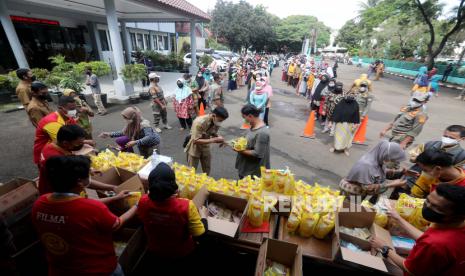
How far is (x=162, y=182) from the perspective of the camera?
5.97 feet

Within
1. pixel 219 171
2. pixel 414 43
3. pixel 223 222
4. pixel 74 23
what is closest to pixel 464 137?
pixel 223 222

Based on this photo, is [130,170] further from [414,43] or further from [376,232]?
[414,43]

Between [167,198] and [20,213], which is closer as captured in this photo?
[167,198]

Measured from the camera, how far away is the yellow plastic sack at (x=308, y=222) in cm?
244

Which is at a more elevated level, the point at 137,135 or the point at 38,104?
the point at 38,104

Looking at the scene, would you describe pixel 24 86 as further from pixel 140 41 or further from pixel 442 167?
pixel 140 41

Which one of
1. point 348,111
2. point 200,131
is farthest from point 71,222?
point 348,111

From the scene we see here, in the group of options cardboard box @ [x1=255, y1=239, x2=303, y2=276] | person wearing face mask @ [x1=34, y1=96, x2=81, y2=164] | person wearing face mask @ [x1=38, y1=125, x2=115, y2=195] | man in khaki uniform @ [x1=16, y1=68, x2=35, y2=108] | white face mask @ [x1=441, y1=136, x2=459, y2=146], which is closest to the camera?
cardboard box @ [x1=255, y1=239, x2=303, y2=276]

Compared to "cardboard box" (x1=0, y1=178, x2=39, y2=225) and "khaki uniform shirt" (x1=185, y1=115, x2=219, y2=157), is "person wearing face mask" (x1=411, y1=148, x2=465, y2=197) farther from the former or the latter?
"cardboard box" (x1=0, y1=178, x2=39, y2=225)

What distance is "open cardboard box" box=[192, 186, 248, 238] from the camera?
2.34 metres

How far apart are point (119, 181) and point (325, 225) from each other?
2.65 m

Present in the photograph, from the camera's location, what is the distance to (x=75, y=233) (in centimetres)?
161

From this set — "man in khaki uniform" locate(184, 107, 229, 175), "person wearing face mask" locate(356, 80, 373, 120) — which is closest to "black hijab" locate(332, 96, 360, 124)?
"person wearing face mask" locate(356, 80, 373, 120)

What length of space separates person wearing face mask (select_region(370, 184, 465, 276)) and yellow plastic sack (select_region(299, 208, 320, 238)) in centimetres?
85
